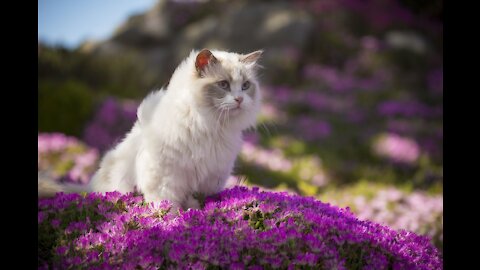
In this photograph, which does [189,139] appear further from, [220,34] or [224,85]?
[220,34]

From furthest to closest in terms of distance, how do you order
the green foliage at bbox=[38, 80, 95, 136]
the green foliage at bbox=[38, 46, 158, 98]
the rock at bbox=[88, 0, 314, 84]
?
the rock at bbox=[88, 0, 314, 84] → the green foliage at bbox=[38, 46, 158, 98] → the green foliage at bbox=[38, 80, 95, 136]

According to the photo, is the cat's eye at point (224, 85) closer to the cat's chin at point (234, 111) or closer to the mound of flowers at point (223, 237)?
the cat's chin at point (234, 111)

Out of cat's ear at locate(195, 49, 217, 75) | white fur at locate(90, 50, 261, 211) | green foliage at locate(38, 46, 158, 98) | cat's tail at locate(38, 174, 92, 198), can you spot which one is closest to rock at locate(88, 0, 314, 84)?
green foliage at locate(38, 46, 158, 98)

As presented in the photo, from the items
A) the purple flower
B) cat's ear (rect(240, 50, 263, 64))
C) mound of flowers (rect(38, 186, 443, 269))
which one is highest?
the purple flower

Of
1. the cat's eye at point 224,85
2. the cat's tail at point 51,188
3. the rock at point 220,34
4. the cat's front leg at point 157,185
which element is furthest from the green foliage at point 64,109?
the cat's eye at point 224,85

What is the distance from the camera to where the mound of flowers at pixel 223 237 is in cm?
223

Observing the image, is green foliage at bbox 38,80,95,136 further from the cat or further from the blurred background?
the cat

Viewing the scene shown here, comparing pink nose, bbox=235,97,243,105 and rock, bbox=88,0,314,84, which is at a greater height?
rock, bbox=88,0,314,84

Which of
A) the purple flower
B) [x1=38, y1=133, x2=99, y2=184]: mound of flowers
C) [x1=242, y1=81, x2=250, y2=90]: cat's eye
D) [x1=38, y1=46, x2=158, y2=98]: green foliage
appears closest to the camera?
[x1=242, y1=81, x2=250, y2=90]: cat's eye

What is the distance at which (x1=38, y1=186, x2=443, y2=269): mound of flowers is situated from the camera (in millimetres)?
2234

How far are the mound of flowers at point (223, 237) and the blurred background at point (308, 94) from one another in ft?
2.77

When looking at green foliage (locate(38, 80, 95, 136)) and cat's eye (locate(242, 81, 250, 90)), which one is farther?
green foliage (locate(38, 80, 95, 136))

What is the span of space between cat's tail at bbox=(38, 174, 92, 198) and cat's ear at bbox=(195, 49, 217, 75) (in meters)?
1.32

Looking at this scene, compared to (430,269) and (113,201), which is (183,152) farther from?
(430,269)
